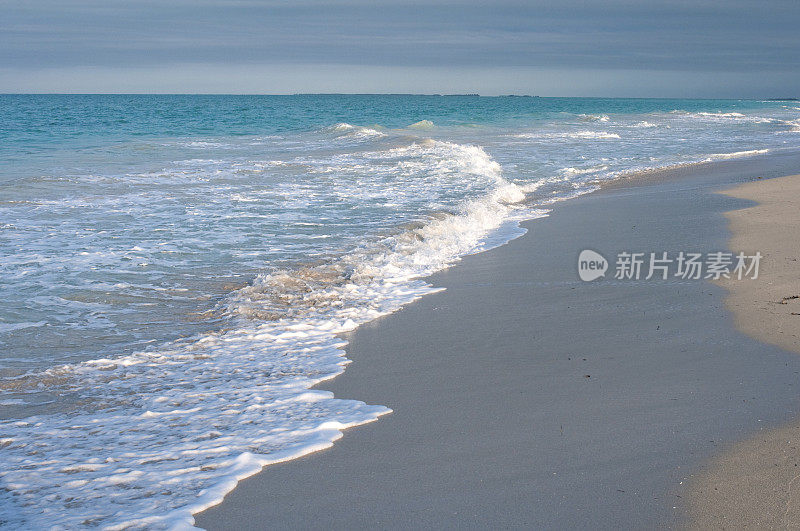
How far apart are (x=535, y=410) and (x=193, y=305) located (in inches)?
132

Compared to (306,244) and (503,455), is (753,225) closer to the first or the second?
(306,244)

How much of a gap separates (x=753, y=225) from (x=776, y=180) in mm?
5003

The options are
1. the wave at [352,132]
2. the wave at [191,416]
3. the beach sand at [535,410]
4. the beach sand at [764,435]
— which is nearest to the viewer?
the beach sand at [764,435]

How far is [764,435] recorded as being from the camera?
3.24m

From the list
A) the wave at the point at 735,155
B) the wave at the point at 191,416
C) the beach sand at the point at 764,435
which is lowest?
the wave at the point at 191,416

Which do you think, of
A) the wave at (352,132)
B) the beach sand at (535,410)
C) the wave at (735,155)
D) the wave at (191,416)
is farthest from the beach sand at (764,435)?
the wave at (352,132)

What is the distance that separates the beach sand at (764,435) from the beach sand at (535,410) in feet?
0.30

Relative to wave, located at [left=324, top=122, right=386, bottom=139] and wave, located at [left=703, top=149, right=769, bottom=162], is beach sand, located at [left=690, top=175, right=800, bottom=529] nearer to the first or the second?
wave, located at [left=703, top=149, right=769, bottom=162]

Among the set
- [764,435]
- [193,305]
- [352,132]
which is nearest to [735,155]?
[193,305]

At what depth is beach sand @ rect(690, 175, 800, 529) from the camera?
2629 mm

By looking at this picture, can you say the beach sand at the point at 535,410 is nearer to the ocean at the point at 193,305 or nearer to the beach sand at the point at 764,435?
the beach sand at the point at 764,435

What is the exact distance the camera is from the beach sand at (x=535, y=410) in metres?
2.79

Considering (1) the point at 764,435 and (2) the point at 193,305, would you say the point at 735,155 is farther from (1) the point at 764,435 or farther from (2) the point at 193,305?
(1) the point at 764,435

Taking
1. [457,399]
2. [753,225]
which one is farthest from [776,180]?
[457,399]
